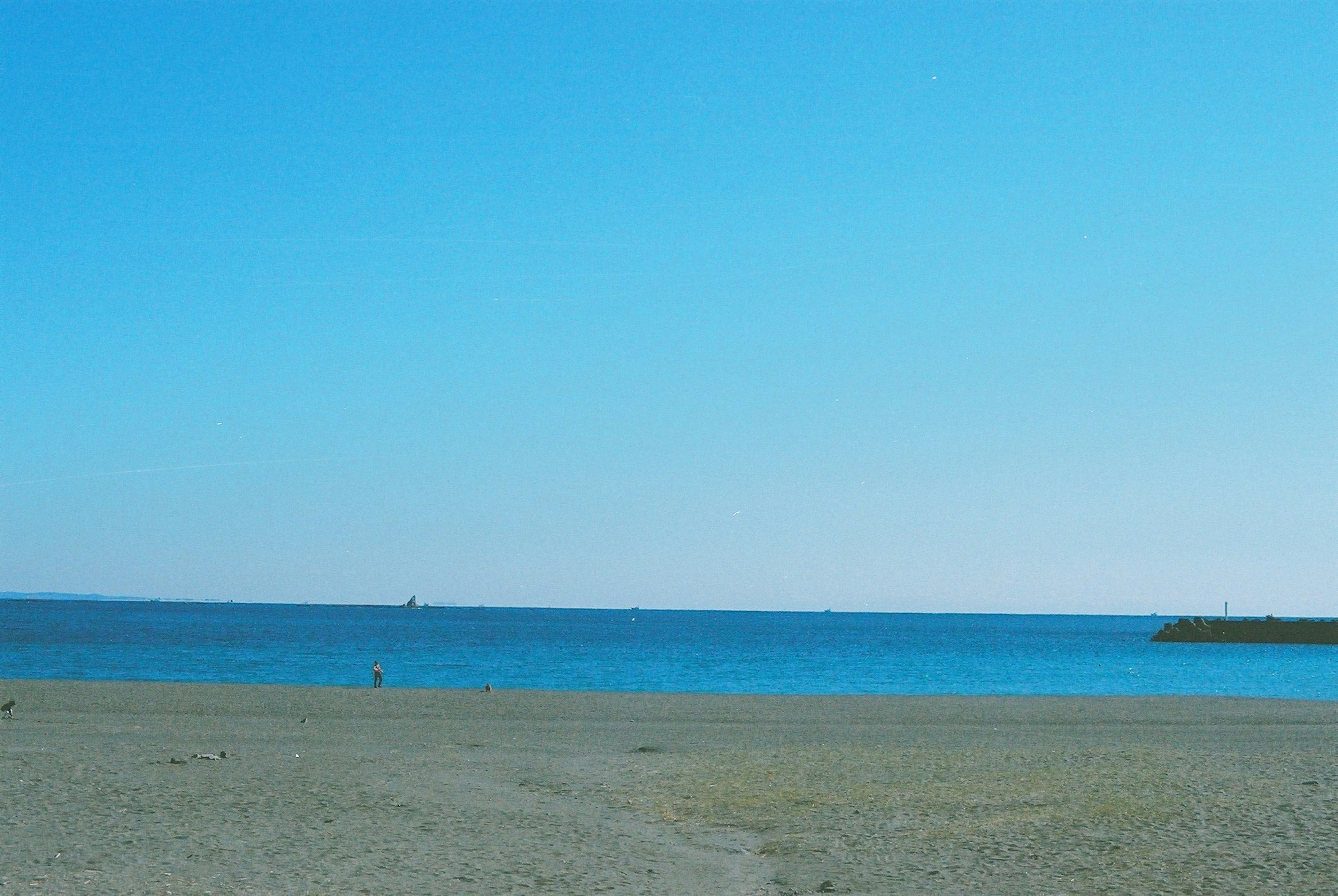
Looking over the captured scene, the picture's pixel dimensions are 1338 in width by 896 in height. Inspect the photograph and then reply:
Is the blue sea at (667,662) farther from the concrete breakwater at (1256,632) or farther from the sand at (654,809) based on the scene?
the sand at (654,809)

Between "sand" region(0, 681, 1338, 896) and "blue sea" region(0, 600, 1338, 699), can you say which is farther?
"blue sea" region(0, 600, 1338, 699)

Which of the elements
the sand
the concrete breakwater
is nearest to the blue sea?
the concrete breakwater

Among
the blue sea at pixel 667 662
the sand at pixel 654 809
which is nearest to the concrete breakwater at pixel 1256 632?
the blue sea at pixel 667 662

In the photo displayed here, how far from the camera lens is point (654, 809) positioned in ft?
56.5

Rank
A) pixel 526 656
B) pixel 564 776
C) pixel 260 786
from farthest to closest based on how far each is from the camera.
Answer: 1. pixel 526 656
2. pixel 564 776
3. pixel 260 786

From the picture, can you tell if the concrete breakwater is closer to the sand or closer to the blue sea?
the blue sea

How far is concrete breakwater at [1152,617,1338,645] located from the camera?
137125 mm

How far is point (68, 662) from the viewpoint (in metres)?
67.9

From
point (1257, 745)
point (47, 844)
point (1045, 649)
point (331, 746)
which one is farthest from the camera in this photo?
point (1045, 649)

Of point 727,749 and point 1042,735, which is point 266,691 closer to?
point 727,749

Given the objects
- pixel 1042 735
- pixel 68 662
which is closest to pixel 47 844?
pixel 1042 735

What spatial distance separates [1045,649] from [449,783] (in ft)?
360

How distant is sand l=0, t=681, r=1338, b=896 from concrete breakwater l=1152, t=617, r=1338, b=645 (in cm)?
12261

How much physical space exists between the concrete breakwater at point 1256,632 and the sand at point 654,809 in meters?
123
